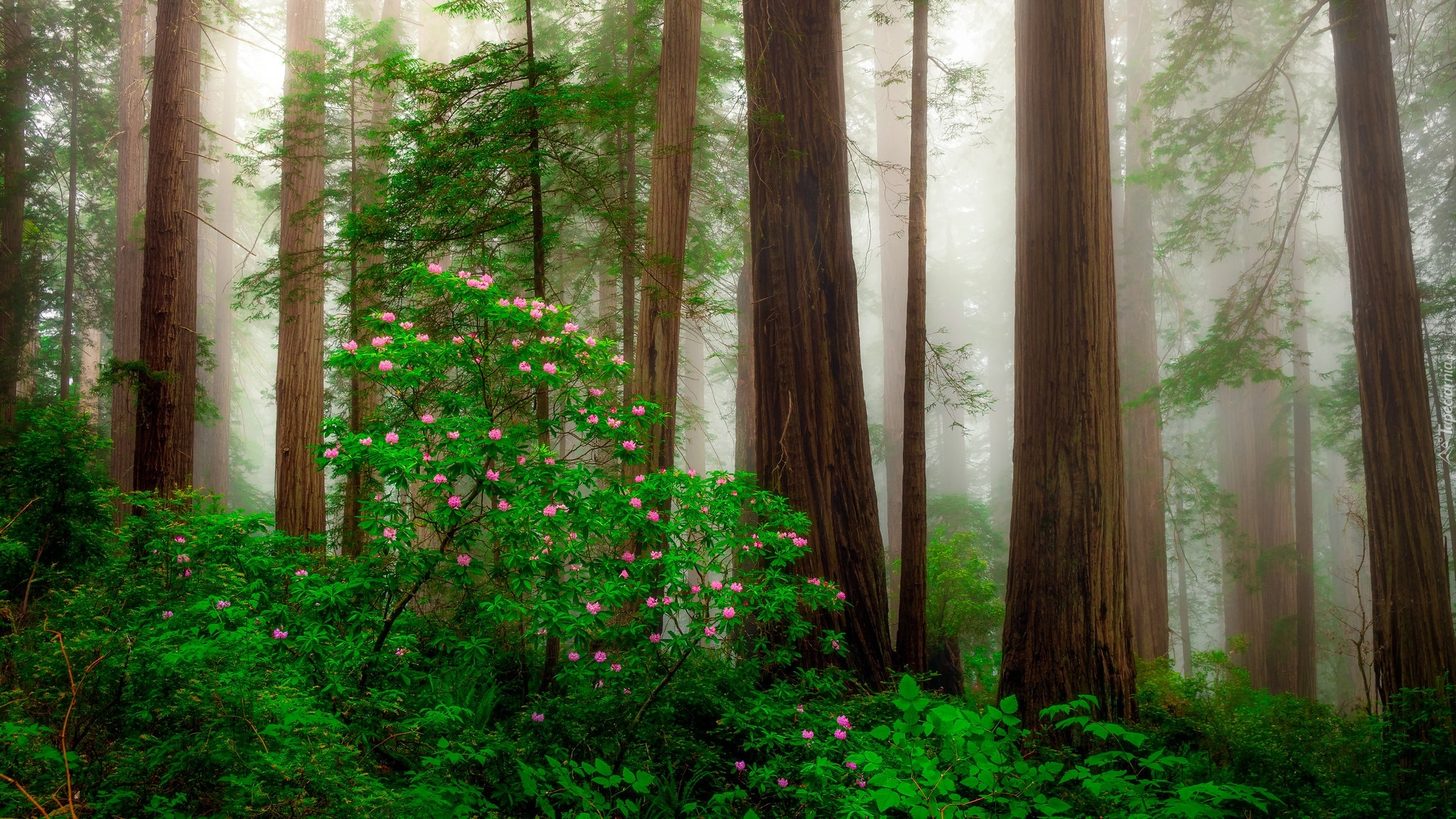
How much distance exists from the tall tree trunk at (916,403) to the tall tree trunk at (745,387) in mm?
5883

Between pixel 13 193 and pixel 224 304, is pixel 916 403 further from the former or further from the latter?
pixel 224 304

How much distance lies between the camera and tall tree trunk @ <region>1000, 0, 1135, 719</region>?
4.70 m

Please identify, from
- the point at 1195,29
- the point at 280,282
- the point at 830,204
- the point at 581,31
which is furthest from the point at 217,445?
the point at 1195,29

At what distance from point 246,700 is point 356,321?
16.0ft

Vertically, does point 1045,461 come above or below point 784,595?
above

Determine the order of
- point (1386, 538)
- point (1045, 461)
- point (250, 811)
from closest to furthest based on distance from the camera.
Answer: point (250, 811), point (1045, 461), point (1386, 538)

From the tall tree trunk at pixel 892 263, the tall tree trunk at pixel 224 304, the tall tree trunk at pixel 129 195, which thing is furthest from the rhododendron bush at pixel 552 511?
the tall tree trunk at pixel 224 304

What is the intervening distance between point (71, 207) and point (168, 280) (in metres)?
9.14

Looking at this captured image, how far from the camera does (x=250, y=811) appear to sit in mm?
2117

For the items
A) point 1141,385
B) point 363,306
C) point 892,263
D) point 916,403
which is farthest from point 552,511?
point 892,263

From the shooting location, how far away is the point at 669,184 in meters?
7.10

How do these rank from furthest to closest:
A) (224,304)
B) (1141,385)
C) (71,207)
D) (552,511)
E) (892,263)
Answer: (224,304)
(892,263)
(1141,385)
(71,207)
(552,511)

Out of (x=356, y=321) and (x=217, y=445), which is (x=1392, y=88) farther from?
(x=217, y=445)

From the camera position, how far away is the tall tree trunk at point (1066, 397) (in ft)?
15.4
